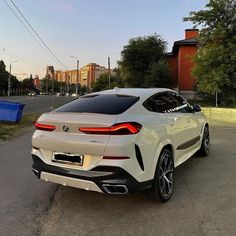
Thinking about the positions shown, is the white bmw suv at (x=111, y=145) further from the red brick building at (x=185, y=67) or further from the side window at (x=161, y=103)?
the red brick building at (x=185, y=67)

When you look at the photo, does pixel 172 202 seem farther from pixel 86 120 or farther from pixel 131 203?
pixel 86 120

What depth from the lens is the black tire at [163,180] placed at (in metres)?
4.86

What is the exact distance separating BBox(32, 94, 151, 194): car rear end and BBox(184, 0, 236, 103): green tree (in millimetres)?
19632

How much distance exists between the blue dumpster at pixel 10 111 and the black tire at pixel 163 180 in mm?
12570

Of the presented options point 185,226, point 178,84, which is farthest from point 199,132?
point 178,84

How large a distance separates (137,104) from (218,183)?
2.10m

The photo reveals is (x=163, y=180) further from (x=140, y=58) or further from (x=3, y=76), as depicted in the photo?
(x=3, y=76)

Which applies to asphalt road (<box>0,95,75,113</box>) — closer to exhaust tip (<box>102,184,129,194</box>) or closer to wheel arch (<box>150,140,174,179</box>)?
wheel arch (<box>150,140,174,179</box>)

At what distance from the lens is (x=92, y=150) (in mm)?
4418

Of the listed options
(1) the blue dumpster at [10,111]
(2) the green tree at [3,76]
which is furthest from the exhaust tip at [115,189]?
(2) the green tree at [3,76]

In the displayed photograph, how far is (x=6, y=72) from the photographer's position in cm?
9475

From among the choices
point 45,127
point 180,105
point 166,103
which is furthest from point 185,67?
point 45,127

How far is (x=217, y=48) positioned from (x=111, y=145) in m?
21.1

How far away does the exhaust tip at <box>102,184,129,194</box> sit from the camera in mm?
4363
